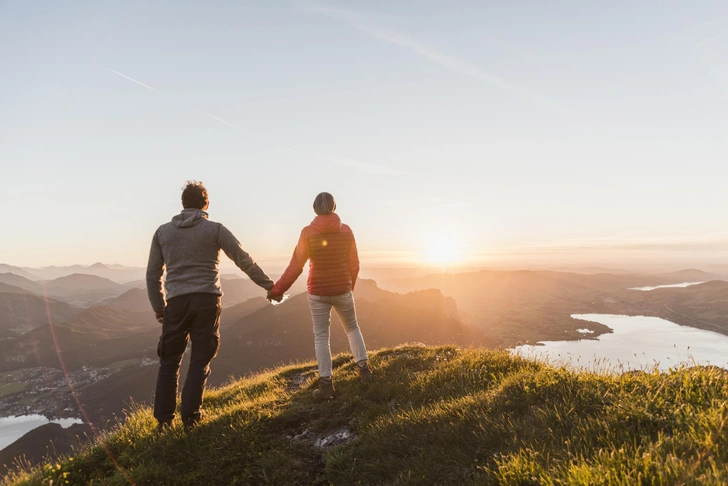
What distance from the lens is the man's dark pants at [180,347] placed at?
5.93 metres

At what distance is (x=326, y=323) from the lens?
7.36 meters

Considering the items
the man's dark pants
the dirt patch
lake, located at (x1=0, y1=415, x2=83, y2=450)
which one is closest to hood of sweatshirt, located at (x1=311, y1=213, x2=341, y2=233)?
the man's dark pants

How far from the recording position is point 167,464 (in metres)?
4.89

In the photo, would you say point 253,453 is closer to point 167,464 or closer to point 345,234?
point 167,464

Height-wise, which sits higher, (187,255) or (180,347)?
(187,255)

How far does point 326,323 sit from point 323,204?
2.55 metres

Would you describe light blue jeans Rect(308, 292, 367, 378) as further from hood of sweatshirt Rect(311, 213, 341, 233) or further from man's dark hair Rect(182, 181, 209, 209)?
man's dark hair Rect(182, 181, 209, 209)

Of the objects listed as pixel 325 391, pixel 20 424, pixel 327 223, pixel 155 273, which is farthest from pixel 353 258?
pixel 20 424

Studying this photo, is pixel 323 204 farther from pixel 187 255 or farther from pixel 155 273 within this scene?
pixel 155 273

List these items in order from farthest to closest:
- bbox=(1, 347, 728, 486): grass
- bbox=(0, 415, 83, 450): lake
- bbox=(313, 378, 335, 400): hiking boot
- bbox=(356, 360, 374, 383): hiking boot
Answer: bbox=(0, 415, 83, 450): lake < bbox=(356, 360, 374, 383): hiking boot < bbox=(313, 378, 335, 400): hiking boot < bbox=(1, 347, 728, 486): grass

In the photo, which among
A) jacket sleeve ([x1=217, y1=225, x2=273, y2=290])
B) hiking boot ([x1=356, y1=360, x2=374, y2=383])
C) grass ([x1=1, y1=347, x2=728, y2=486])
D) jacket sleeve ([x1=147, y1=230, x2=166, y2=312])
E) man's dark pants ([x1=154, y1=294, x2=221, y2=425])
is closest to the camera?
grass ([x1=1, y1=347, x2=728, y2=486])

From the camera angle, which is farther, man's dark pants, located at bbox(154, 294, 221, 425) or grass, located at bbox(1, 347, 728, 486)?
man's dark pants, located at bbox(154, 294, 221, 425)

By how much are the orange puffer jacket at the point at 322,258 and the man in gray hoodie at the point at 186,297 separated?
137 cm

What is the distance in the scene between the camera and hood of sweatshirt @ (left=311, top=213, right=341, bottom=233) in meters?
7.20
